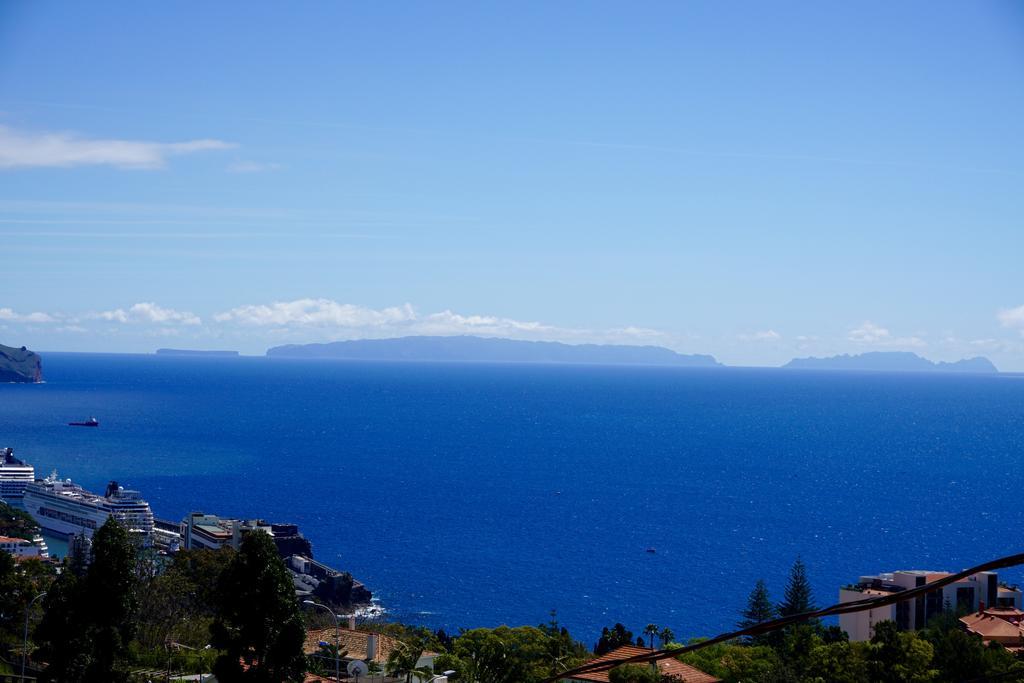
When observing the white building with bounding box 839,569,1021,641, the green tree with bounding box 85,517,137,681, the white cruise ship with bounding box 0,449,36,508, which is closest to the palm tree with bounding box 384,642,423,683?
the green tree with bounding box 85,517,137,681

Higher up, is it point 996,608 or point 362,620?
point 996,608

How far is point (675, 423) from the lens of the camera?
132000 mm

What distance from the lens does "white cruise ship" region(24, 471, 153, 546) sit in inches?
2295

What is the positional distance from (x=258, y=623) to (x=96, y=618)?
2.39 m

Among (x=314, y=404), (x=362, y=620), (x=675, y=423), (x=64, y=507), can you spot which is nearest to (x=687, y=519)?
(x=362, y=620)

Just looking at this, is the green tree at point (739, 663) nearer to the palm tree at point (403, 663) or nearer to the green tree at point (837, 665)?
the green tree at point (837, 665)

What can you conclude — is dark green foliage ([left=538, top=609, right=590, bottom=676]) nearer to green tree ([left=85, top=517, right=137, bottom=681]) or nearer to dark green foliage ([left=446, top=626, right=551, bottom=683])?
dark green foliage ([left=446, top=626, right=551, bottom=683])

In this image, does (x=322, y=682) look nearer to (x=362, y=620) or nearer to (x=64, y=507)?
(x=362, y=620)

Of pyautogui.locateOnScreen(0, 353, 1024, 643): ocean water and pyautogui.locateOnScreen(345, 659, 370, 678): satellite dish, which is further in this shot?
pyautogui.locateOnScreen(0, 353, 1024, 643): ocean water

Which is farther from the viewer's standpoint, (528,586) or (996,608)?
(528,586)

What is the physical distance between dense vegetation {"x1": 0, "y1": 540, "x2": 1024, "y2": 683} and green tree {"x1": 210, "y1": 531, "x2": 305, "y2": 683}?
0.01 m

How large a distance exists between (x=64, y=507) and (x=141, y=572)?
35272 mm

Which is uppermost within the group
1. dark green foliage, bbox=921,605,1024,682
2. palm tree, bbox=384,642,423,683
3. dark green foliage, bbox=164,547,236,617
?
palm tree, bbox=384,642,423,683

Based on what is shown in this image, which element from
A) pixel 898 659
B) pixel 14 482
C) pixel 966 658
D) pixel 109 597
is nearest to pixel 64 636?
pixel 109 597
